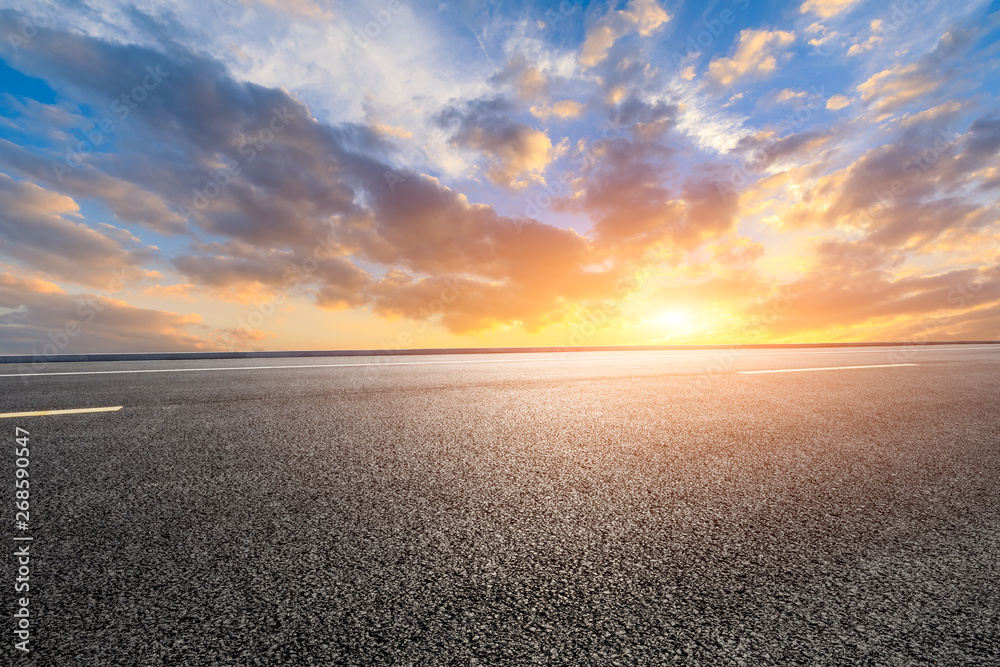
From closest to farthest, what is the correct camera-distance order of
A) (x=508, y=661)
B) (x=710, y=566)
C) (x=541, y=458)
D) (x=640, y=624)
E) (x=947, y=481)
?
(x=508, y=661) < (x=640, y=624) < (x=710, y=566) < (x=947, y=481) < (x=541, y=458)

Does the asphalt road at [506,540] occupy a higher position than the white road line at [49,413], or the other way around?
the white road line at [49,413]

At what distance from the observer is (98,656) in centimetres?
121

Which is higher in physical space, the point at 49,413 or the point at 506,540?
the point at 49,413

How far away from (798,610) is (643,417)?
2834mm

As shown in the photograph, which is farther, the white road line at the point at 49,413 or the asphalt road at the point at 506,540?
the white road line at the point at 49,413

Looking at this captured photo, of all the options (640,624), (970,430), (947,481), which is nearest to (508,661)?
(640,624)

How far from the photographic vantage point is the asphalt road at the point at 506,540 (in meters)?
1.29

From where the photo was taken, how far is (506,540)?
1854 millimetres

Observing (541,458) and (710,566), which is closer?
(710,566)

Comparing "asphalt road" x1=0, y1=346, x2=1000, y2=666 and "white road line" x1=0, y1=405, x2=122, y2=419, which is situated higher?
"white road line" x1=0, y1=405, x2=122, y2=419

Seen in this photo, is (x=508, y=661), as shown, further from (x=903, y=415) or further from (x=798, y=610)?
(x=903, y=415)

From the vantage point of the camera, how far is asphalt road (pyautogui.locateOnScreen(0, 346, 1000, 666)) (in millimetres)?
1292

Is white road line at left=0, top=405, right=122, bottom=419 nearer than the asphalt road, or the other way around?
the asphalt road

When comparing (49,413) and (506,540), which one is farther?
(49,413)
